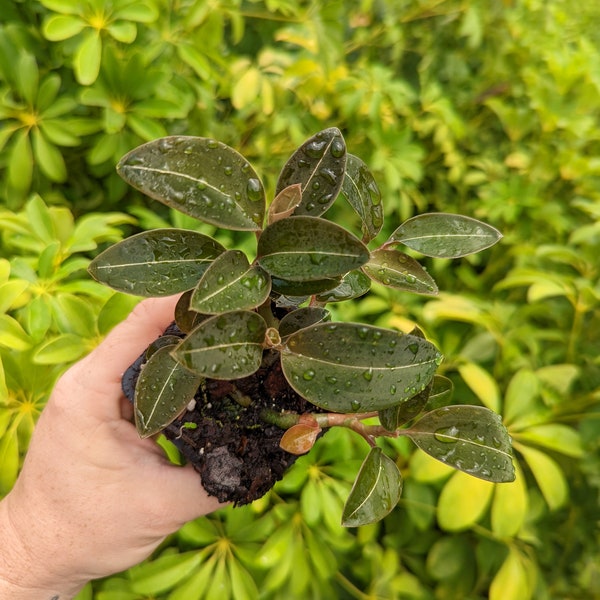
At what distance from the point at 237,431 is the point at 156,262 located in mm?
305

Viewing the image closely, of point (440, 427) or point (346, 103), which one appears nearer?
point (440, 427)

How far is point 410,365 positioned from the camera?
1.87 feet

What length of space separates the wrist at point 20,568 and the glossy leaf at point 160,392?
453mm

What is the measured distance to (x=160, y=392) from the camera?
629mm

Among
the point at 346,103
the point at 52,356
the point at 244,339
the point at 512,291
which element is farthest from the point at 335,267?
the point at 512,291

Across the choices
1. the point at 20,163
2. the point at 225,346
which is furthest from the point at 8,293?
the point at 225,346

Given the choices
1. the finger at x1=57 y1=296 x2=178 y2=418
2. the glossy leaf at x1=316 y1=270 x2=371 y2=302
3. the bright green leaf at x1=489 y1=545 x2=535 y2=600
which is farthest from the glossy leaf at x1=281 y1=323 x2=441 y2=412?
the bright green leaf at x1=489 y1=545 x2=535 y2=600

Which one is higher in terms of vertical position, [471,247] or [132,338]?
[471,247]

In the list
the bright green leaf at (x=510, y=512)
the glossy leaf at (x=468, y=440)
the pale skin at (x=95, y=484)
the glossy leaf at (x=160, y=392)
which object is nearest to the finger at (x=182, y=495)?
the pale skin at (x=95, y=484)

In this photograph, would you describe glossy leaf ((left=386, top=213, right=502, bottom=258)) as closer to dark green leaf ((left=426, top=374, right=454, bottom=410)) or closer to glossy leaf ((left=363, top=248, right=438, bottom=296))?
glossy leaf ((left=363, top=248, right=438, bottom=296))

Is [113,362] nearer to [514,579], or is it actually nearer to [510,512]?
[510,512]

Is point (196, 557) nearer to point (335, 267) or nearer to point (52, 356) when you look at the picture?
point (52, 356)

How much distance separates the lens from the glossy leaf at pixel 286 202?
1.86 ft

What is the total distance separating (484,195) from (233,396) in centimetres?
142
